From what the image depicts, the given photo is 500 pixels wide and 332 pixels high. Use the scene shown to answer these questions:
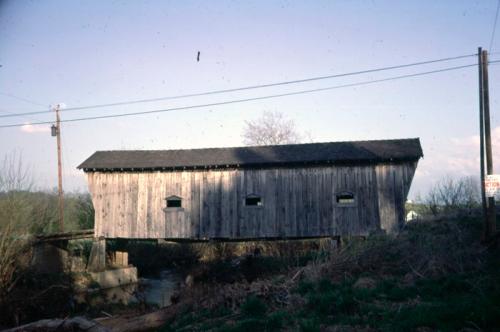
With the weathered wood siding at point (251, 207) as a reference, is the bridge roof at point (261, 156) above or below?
above

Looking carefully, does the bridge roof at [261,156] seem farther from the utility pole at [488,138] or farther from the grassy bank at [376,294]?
the grassy bank at [376,294]

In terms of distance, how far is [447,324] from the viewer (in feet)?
21.3

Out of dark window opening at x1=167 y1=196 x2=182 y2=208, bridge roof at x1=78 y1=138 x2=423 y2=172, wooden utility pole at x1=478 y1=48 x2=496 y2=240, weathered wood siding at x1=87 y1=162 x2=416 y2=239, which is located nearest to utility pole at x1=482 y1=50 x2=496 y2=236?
wooden utility pole at x1=478 y1=48 x2=496 y2=240

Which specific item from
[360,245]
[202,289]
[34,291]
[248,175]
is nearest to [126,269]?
[34,291]

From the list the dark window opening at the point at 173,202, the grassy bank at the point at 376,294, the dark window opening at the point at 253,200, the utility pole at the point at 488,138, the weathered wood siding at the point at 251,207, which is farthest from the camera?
the dark window opening at the point at 173,202

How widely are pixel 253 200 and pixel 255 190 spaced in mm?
592

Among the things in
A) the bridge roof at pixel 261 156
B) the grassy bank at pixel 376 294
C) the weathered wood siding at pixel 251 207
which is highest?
the bridge roof at pixel 261 156

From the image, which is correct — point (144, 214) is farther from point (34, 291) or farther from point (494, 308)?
point (494, 308)

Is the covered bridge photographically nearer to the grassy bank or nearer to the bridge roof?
the bridge roof

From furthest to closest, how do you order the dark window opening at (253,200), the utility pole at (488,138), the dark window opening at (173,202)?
the dark window opening at (173,202), the dark window opening at (253,200), the utility pole at (488,138)

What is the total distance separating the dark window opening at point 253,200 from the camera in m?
17.2

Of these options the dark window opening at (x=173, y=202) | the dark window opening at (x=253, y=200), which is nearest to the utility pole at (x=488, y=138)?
the dark window opening at (x=253, y=200)

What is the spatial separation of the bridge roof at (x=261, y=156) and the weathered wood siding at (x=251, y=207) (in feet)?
1.21

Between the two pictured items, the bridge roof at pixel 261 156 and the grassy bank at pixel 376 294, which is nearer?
the grassy bank at pixel 376 294
